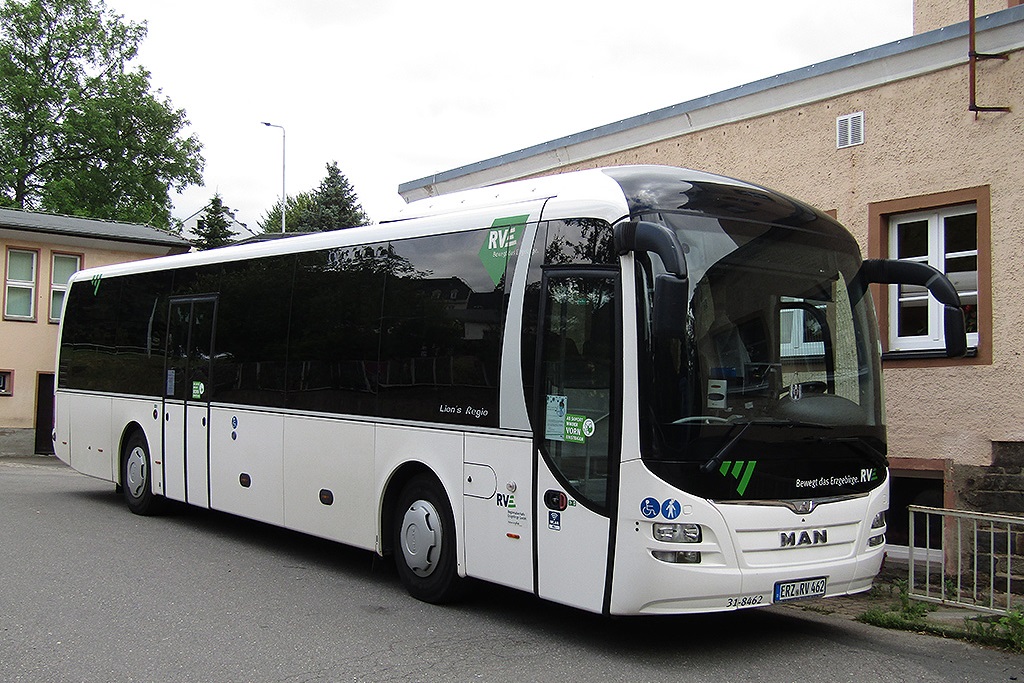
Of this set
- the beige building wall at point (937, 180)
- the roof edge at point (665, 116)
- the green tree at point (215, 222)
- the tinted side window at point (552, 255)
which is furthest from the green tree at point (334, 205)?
the tinted side window at point (552, 255)

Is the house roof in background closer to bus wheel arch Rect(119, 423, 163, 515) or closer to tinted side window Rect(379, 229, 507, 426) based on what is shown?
bus wheel arch Rect(119, 423, 163, 515)

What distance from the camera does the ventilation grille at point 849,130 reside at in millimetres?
11141

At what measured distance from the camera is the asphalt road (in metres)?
6.36

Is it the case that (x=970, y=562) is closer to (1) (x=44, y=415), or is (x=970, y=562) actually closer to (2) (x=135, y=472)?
(2) (x=135, y=472)

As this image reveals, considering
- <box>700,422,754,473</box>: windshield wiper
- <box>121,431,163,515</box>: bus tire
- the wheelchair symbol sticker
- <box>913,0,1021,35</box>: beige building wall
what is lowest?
<box>121,431,163,515</box>: bus tire

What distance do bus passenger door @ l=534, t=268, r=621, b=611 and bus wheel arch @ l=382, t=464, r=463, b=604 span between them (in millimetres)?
1176

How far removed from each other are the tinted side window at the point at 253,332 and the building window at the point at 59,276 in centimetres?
1697

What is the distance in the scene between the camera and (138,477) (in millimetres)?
12984

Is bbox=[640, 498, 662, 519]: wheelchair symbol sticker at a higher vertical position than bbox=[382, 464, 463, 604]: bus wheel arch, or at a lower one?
higher

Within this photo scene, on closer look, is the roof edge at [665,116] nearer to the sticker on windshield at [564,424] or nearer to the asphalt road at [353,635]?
the asphalt road at [353,635]

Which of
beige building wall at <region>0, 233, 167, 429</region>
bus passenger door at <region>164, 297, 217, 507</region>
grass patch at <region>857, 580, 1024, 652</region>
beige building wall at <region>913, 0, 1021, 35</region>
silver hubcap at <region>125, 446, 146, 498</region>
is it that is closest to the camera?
grass patch at <region>857, 580, 1024, 652</region>

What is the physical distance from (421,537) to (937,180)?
6111mm

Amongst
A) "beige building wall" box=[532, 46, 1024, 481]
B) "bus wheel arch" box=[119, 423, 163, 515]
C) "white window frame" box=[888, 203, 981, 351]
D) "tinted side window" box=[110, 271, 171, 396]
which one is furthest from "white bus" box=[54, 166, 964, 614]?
"bus wheel arch" box=[119, 423, 163, 515]

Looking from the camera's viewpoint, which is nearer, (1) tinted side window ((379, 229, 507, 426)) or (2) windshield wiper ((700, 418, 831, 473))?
(2) windshield wiper ((700, 418, 831, 473))
